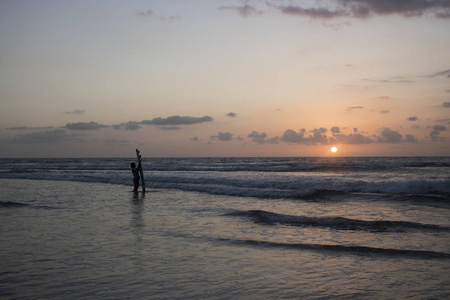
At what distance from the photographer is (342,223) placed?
1078 centimetres

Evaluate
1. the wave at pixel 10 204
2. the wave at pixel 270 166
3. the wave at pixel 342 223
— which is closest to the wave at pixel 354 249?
the wave at pixel 342 223

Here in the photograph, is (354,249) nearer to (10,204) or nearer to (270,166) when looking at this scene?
(10,204)

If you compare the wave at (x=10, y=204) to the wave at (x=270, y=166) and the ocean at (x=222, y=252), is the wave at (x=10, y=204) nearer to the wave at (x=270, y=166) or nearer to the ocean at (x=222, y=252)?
the ocean at (x=222, y=252)

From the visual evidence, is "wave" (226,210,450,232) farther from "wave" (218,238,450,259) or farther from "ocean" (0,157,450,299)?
"wave" (218,238,450,259)

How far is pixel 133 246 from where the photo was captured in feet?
25.9

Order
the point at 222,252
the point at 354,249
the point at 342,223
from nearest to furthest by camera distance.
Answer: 1. the point at 222,252
2. the point at 354,249
3. the point at 342,223

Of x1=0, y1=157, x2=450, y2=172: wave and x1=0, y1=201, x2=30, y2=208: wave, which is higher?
x1=0, y1=157, x2=450, y2=172: wave

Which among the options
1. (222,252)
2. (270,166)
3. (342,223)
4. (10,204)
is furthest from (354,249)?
(270,166)

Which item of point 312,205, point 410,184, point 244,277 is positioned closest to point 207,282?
point 244,277

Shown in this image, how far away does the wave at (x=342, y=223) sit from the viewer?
10.1 metres

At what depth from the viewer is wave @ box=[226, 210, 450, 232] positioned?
1012 cm

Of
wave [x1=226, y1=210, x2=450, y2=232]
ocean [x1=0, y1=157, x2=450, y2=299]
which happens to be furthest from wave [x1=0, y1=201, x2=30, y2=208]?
wave [x1=226, y1=210, x2=450, y2=232]

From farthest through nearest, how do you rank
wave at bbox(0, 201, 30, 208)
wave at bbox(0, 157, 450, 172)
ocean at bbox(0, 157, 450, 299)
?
wave at bbox(0, 157, 450, 172), wave at bbox(0, 201, 30, 208), ocean at bbox(0, 157, 450, 299)

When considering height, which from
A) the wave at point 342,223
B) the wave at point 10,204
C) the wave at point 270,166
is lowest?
the wave at point 342,223
